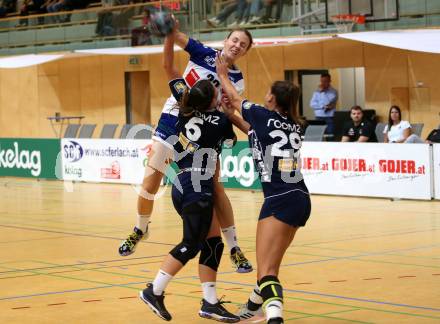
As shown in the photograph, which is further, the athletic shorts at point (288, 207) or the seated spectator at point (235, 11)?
the seated spectator at point (235, 11)

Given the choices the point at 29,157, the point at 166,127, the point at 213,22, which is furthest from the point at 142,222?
the point at 29,157

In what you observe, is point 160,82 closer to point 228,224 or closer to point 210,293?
point 228,224

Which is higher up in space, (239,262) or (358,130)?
(358,130)

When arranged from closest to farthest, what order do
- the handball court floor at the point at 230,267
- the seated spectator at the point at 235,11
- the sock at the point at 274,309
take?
the sock at the point at 274,309, the handball court floor at the point at 230,267, the seated spectator at the point at 235,11

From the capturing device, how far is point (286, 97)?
7820 mm

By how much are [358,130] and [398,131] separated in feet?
3.93

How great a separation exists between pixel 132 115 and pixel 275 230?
23.4 meters

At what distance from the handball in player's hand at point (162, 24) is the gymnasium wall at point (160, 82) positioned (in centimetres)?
1492

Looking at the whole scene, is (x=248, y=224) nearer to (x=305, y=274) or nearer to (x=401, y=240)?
(x=401, y=240)

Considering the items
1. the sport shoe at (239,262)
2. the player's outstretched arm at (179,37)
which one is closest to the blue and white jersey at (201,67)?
the player's outstretched arm at (179,37)

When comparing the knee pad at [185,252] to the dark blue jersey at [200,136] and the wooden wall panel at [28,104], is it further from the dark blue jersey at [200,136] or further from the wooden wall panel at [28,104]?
the wooden wall panel at [28,104]

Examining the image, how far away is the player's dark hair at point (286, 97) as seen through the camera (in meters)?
7.82

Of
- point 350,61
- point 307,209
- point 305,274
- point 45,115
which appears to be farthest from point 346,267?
point 45,115

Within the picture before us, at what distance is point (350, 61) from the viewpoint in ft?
78.6
